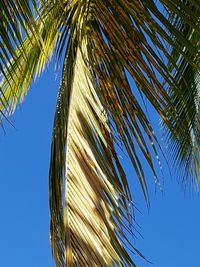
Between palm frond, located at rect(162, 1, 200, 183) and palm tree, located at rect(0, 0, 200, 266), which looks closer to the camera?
palm tree, located at rect(0, 0, 200, 266)

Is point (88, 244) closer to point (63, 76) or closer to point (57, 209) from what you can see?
point (57, 209)

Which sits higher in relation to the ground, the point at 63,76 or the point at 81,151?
the point at 63,76

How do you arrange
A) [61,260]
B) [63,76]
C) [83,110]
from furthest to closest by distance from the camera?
[63,76] < [83,110] < [61,260]

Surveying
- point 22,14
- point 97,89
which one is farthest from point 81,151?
point 22,14

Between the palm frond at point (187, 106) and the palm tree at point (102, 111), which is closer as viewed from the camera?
the palm tree at point (102, 111)

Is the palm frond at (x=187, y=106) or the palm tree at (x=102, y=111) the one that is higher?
the palm frond at (x=187, y=106)

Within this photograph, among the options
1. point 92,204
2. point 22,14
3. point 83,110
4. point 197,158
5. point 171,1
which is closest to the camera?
point 22,14

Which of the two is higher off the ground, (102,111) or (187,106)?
(187,106)

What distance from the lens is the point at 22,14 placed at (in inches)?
60.7

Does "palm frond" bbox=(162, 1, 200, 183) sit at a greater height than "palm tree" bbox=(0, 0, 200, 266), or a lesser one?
greater

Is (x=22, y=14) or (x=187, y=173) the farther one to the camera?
(x=187, y=173)

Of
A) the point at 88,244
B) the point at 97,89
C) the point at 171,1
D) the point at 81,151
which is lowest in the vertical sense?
the point at 88,244

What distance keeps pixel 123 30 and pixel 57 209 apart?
100 centimetres

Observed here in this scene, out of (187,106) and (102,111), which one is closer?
(102,111)
